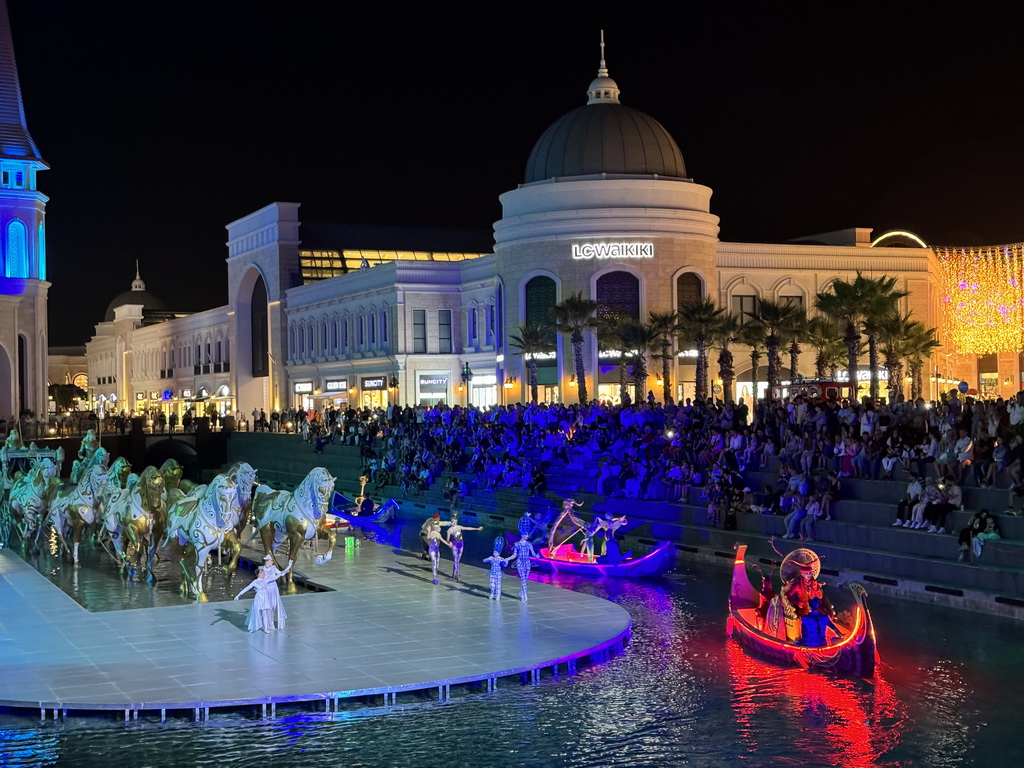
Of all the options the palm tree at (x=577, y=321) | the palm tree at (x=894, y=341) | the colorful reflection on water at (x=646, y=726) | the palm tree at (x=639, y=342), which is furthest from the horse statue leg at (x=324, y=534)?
the palm tree at (x=577, y=321)

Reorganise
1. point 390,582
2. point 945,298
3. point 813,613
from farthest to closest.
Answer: point 945,298
point 390,582
point 813,613

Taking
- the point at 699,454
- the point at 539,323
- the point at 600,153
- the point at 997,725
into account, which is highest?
the point at 600,153

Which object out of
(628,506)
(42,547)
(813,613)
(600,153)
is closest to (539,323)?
(600,153)

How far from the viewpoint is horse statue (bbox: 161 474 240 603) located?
2302 centimetres

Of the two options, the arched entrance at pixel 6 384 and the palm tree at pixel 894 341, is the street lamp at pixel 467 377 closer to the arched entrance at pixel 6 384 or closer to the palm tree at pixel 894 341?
the palm tree at pixel 894 341

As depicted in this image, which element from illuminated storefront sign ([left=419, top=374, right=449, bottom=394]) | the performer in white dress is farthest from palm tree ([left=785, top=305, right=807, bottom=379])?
the performer in white dress

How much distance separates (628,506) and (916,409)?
8240 mm

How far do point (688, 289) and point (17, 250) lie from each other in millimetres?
39711

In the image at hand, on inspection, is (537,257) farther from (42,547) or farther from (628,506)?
(42,547)

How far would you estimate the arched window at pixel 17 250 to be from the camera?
73.9 metres

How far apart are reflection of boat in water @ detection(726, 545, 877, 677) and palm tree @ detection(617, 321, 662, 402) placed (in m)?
31.9

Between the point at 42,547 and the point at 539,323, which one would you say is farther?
the point at 539,323

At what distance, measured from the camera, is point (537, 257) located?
2377 inches

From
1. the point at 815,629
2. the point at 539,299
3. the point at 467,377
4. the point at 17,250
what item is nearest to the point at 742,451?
the point at 815,629
